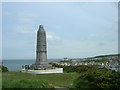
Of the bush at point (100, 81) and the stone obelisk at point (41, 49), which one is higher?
the stone obelisk at point (41, 49)

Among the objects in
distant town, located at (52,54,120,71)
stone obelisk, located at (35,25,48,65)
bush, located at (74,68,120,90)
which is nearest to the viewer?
bush, located at (74,68,120,90)

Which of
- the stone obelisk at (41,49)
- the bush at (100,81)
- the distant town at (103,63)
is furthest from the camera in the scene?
the distant town at (103,63)

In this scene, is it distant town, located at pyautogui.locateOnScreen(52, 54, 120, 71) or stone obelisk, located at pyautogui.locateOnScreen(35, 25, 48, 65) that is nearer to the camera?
stone obelisk, located at pyautogui.locateOnScreen(35, 25, 48, 65)

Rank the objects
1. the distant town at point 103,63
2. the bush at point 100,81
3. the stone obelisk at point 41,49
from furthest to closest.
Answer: the distant town at point 103,63 → the stone obelisk at point 41,49 → the bush at point 100,81

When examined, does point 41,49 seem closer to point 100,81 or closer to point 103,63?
point 100,81

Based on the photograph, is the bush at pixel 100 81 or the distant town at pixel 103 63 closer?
the bush at pixel 100 81

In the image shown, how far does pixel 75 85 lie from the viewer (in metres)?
10.6

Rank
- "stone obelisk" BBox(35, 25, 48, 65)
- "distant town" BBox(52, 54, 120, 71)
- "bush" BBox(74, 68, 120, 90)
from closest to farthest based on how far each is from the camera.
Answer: "bush" BBox(74, 68, 120, 90), "stone obelisk" BBox(35, 25, 48, 65), "distant town" BBox(52, 54, 120, 71)

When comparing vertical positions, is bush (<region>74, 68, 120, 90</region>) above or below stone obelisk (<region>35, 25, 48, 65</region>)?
below

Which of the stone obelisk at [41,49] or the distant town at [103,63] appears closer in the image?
the stone obelisk at [41,49]

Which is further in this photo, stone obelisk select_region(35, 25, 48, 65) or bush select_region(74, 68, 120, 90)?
stone obelisk select_region(35, 25, 48, 65)

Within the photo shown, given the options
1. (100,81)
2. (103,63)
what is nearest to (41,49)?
(100,81)

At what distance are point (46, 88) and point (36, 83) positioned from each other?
67cm

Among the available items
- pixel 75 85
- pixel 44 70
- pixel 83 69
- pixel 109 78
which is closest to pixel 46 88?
pixel 75 85
